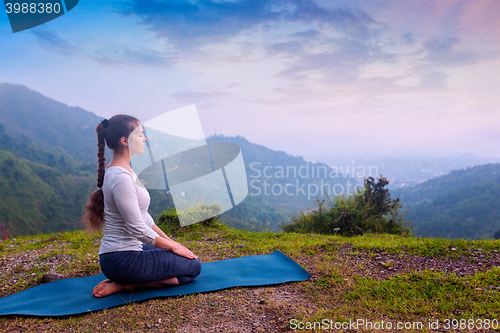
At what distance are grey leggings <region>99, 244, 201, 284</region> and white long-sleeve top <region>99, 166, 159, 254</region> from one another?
0.25 ft

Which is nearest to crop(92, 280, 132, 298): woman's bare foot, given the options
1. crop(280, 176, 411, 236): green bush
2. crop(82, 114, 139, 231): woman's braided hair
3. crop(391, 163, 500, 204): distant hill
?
crop(82, 114, 139, 231): woman's braided hair

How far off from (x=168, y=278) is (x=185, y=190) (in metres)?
3.59

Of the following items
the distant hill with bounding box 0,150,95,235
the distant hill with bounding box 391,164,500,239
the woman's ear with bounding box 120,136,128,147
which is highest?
the woman's ear with bounding box 120,136,128,147

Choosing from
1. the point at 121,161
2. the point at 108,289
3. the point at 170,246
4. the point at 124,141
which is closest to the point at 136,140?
the point at 124,141

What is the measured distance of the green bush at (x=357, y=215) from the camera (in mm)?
7086

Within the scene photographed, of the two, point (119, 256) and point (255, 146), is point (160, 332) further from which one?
point (255, 146)

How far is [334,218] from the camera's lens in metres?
7.20

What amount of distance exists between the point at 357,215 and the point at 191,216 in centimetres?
400

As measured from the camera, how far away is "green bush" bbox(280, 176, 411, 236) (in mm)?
7086

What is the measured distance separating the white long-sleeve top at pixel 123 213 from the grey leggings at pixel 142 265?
77 mm

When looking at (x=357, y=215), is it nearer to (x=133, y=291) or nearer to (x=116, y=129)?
(x=133, y=291)

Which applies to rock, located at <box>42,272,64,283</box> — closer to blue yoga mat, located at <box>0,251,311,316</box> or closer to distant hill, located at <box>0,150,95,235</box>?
blue yoga mat, located at <box>0,251,311,316</box>

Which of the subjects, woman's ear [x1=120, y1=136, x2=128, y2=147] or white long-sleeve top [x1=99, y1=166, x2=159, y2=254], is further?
woman's ear [x1=120, y1=136, x2=128, y2=147]

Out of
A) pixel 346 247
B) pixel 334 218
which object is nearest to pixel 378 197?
pixel 334 218
